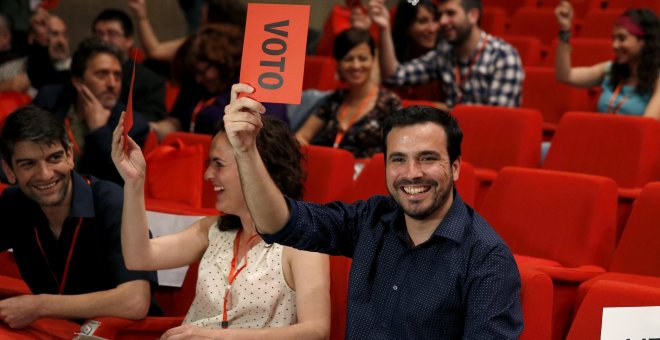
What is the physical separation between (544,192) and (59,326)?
1188mm

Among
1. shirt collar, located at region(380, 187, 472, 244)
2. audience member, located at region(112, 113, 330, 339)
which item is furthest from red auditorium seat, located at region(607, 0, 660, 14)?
shirt collar, located at region(380, 187, 472, 244)

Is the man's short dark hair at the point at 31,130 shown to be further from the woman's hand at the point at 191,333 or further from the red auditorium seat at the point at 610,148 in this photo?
the red auditorium seat at the point at 610,148

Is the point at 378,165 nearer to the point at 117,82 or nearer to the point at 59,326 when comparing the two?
the point at 59,326

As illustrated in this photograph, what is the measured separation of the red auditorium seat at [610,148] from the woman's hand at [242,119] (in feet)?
5.06

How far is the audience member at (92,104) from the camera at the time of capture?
311 cm

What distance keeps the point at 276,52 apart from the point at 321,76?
2.91m

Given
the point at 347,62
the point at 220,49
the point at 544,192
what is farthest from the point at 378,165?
the point at 220,49

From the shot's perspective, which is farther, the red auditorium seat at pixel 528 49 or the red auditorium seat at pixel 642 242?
the red auditorium seat at pixel 528 49

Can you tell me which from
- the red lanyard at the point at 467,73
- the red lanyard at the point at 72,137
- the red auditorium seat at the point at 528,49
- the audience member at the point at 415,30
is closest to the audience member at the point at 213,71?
the red lanyard at the point at 72,137

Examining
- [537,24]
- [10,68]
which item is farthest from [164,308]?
[537,24]

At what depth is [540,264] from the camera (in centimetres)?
224

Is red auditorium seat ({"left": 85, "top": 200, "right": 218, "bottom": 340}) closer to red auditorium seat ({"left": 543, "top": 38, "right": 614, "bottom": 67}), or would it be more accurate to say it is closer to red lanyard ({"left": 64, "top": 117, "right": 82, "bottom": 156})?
red lanyard ({"left": 64, "top": 117, "right": 82, "bottom": 156})

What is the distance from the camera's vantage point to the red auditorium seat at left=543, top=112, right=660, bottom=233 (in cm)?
287

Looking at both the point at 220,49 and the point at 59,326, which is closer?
the point at 59,326
